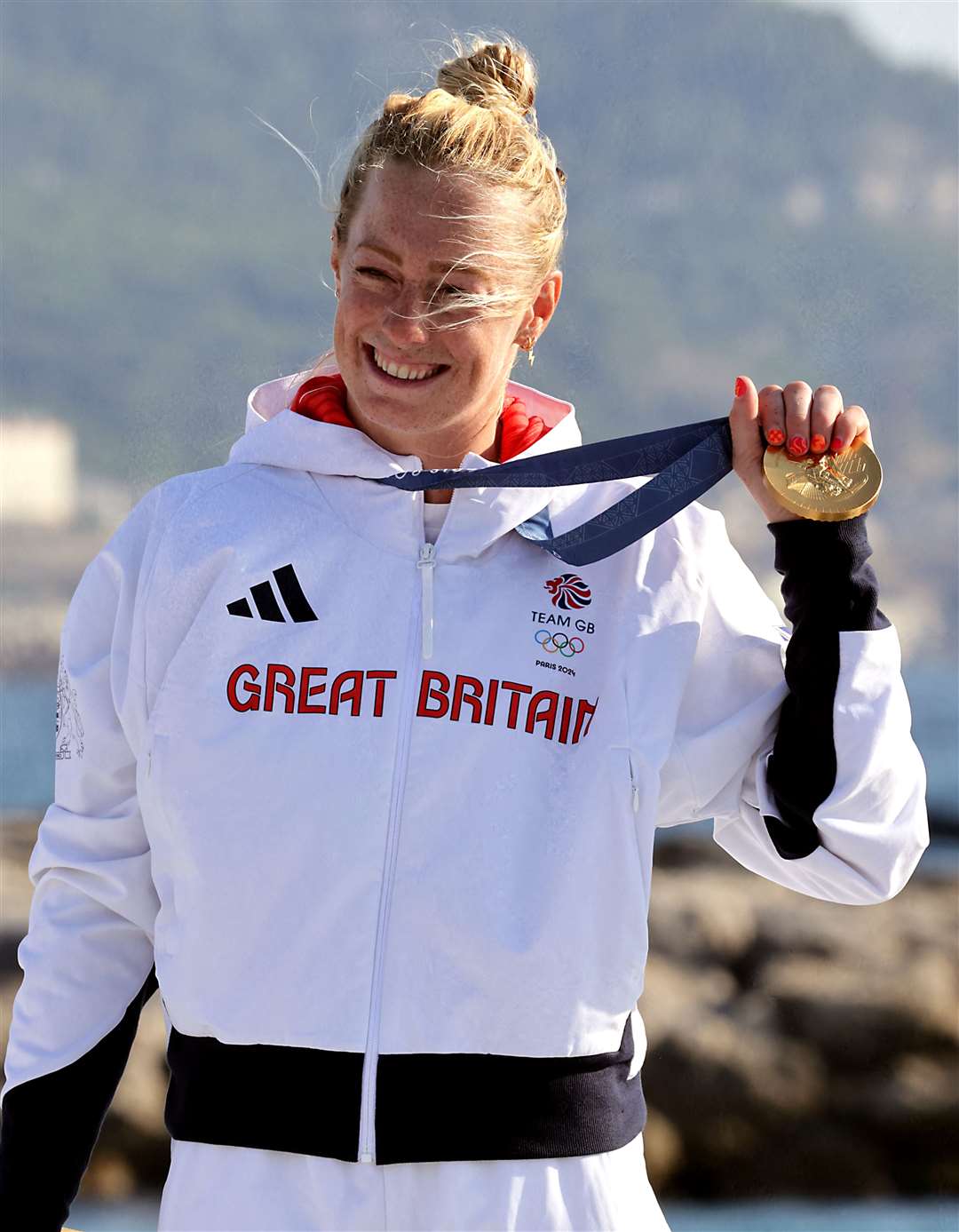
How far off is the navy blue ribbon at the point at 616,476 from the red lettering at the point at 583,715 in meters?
0.13

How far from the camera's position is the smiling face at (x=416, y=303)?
4.19ft

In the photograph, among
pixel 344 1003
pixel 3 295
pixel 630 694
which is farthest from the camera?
Answer: pixel 3 295

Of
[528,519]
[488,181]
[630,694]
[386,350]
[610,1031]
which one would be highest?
[488,181]

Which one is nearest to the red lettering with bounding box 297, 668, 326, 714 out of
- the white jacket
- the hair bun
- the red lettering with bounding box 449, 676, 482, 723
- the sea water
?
the white jacket

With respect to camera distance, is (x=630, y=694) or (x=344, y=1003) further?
(x=630, y=694)

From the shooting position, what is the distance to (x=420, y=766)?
1.21 meters

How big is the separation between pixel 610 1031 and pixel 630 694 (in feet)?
0.98

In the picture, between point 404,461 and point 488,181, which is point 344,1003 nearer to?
point 404,461

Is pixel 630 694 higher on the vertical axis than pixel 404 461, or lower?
lower

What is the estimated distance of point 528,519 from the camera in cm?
133

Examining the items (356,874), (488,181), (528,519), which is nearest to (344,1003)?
(356,874)

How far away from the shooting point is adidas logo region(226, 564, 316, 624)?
50.1 inches

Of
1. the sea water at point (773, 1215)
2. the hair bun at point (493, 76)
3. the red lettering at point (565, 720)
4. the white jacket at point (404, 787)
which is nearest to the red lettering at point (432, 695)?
the white jacket at point (404, 787)

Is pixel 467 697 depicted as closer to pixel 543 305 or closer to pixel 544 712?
pixel 544 712
